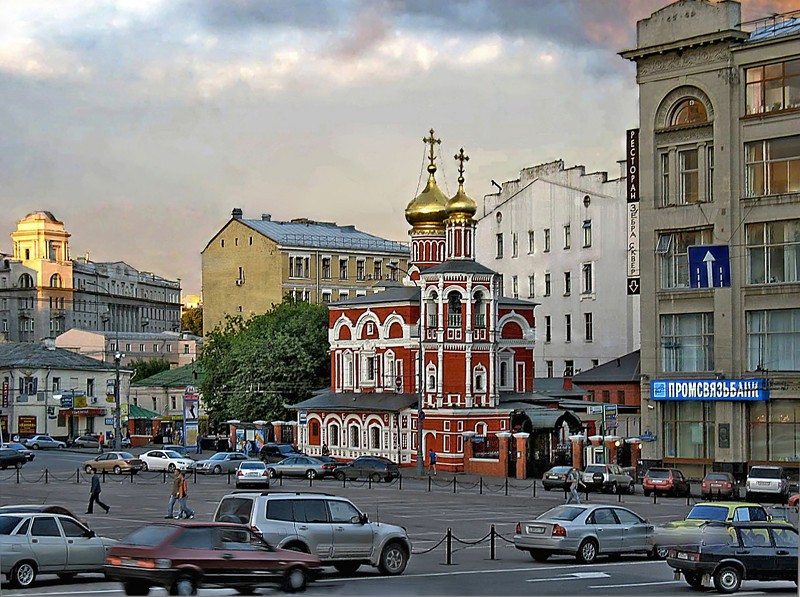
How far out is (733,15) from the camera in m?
61.6

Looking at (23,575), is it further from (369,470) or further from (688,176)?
(688,176)

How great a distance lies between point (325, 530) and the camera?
2680cm

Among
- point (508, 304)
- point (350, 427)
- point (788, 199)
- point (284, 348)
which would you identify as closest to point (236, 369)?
point (284, 348)

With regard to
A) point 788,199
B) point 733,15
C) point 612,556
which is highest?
point 733,15

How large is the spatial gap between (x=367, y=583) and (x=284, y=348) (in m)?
71.4

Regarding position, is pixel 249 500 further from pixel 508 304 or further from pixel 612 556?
pixel 508 304

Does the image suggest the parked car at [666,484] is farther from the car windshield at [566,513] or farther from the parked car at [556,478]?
the car windshield at [566,513]

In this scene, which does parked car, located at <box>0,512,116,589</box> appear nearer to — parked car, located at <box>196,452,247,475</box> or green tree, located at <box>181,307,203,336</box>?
parked car, located at <box>196,452,247,475</box>

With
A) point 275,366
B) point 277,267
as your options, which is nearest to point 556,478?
point 275,366

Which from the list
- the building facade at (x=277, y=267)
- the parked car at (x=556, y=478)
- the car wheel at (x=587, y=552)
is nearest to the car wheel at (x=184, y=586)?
the car wheel at (x=587, y=552)

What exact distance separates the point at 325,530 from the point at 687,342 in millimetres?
40883

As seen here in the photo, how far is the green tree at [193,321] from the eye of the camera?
166 metres

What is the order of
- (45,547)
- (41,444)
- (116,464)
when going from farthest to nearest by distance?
(41,444) → (116,464) → (45,547)

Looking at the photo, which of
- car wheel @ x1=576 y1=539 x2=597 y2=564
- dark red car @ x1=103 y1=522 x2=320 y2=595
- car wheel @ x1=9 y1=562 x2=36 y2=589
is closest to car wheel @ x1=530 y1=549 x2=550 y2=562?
car wheel @ x1=576 y1=539 x2=597 y2=564
